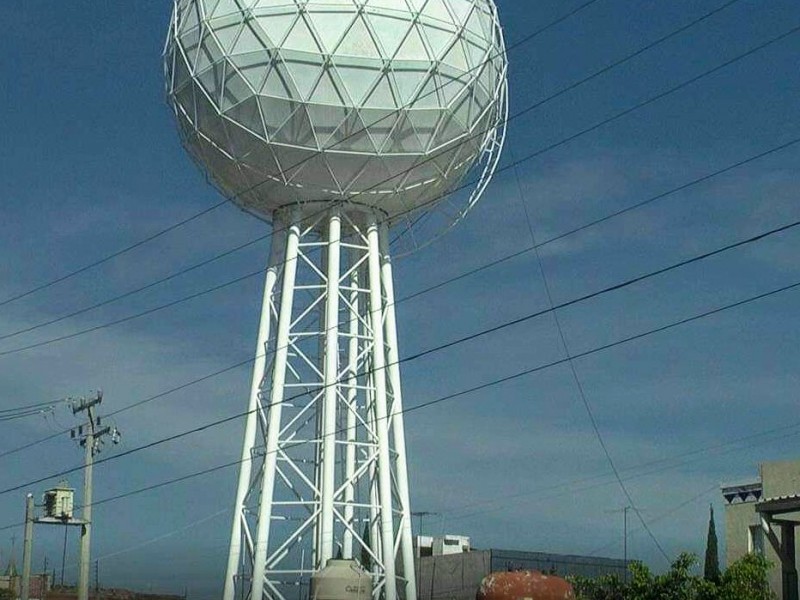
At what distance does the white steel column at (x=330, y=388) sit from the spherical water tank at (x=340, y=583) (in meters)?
0.80

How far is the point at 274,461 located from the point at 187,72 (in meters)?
9.64

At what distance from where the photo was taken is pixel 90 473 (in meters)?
41.3

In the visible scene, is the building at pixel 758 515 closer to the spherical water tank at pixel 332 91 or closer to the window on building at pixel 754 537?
the window on building at pixel 754 537

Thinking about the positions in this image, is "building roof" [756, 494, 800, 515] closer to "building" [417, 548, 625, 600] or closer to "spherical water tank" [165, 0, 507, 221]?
"spherical water tank" [165, 0, 507, 221]

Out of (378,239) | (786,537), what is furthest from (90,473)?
(786,537)

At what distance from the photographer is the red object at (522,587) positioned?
22484 millimetres

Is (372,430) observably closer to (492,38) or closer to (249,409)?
(249,409)

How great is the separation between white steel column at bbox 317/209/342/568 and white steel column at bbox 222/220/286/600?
1.48m

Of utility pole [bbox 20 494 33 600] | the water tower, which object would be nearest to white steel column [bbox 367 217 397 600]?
the water tower

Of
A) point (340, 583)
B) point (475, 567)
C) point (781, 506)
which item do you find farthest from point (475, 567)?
point (781, 506)

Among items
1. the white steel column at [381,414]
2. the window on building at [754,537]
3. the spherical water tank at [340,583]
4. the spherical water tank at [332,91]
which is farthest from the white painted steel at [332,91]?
the window on building at [754,537]

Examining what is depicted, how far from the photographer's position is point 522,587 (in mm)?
22562

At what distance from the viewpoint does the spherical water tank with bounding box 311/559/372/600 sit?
30547 mm

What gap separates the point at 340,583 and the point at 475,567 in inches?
1248
